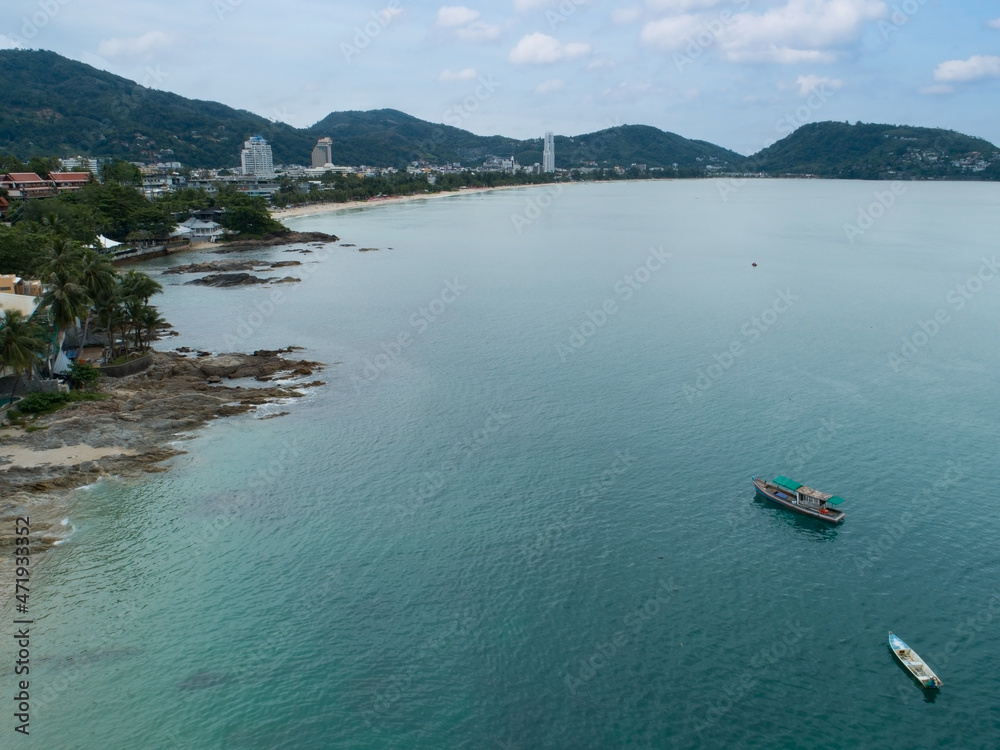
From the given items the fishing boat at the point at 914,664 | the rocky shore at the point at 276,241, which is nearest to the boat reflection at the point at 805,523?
the fishing boat at the point at 914,664

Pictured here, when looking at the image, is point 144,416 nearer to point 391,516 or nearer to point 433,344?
point 391,516

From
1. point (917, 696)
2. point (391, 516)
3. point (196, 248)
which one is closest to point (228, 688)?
point (391, 516)

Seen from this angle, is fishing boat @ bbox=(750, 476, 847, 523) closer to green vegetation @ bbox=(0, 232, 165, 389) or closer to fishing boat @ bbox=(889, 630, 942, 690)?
fishing boat @ bbox=(889, 630, 942, 690)

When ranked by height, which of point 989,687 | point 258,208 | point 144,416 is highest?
point 258,208

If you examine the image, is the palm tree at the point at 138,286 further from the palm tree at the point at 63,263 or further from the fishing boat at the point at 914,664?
the fishing boat at the point at 914,664

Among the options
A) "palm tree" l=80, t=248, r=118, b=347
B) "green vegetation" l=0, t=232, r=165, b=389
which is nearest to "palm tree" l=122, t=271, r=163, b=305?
"green vegetation" l=0, t=232, r=165, b=389

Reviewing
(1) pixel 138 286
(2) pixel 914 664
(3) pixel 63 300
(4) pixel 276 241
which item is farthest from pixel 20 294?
(4) pixel 276 241

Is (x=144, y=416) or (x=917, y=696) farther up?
(x=144, y=416)
